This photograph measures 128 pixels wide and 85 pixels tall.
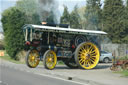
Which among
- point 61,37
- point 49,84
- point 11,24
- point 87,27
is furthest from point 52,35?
point 87,27

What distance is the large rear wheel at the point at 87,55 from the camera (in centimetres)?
1742

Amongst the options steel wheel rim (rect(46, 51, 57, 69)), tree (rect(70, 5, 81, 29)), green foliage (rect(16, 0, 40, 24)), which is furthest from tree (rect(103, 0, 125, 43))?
steel wheel rim (rect(46, 51, 57, 69))

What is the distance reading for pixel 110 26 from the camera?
49.0m

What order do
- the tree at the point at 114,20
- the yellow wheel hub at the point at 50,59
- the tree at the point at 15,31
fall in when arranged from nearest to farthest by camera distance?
the yellow wheel hub at the point at 50,59 → the tree at the point at 15,31 → the tree at the point at 114,20

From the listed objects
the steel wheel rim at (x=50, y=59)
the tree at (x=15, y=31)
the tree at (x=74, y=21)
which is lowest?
the steel wheel rim at (x=50, y=59)

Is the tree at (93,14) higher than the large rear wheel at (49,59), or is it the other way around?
the tree at (93,14)

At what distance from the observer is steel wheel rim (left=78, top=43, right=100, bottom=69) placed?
17.7 meters

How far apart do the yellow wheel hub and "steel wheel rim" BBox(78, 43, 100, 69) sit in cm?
180

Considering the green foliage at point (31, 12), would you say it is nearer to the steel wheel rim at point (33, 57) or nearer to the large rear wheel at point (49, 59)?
the steel wheel rim at point (33, 57)

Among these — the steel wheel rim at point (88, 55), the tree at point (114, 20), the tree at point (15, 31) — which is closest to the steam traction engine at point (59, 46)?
the steel wheel rim at point (88, 55)

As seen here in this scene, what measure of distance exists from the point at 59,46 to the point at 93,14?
120 ft

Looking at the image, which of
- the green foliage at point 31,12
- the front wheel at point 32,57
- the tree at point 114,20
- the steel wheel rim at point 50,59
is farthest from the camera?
the tree at point 114,20

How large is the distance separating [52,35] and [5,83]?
671 centimetres

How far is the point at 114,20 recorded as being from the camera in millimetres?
49219
